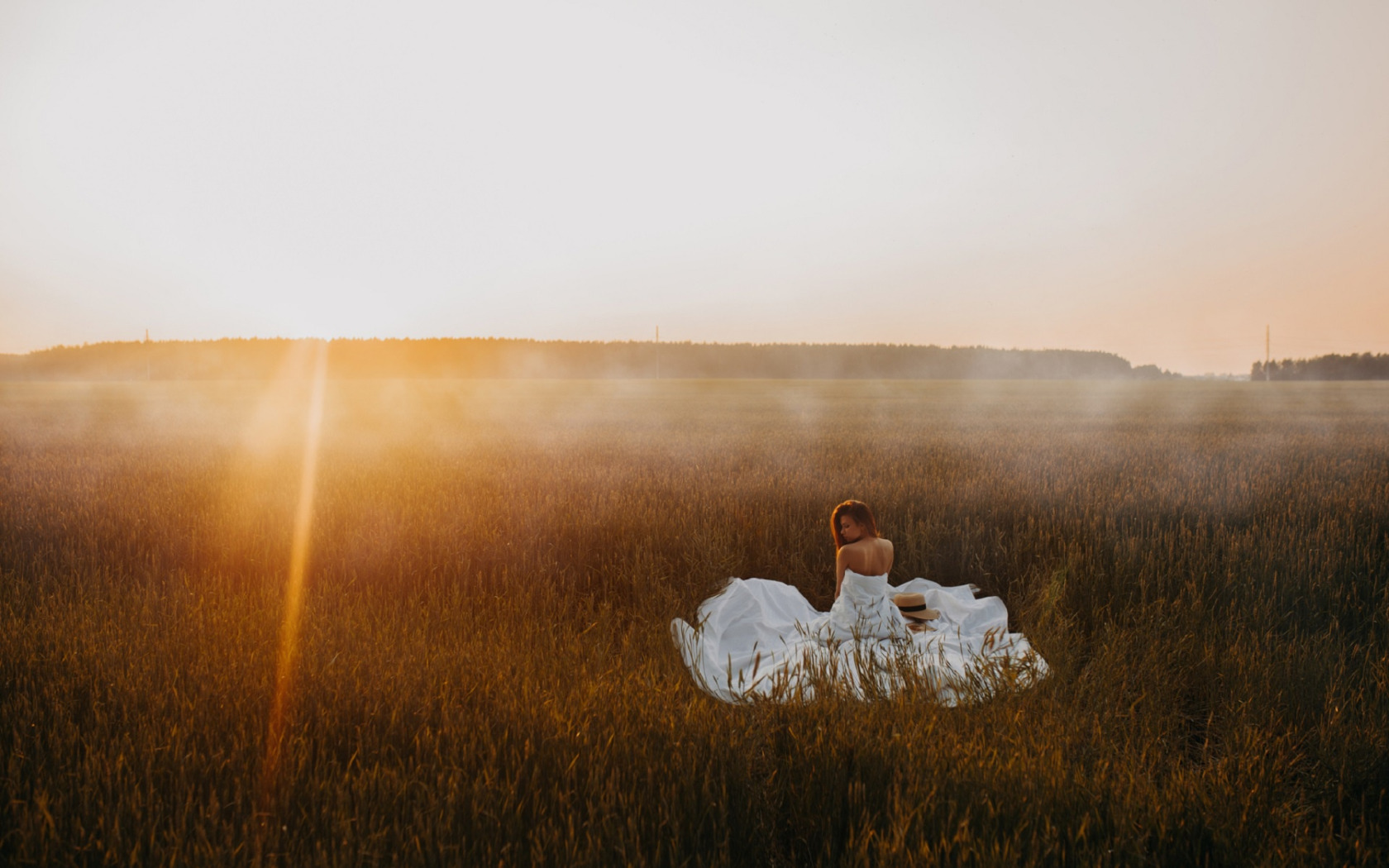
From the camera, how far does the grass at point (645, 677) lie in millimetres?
2199

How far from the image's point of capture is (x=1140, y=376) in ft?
279

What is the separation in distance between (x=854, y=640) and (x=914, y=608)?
2.77ft

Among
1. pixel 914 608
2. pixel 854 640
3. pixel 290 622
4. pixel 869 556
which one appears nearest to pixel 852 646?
pixel 854 640

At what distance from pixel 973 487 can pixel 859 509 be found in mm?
3883

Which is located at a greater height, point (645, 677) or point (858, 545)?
point (858, 545)

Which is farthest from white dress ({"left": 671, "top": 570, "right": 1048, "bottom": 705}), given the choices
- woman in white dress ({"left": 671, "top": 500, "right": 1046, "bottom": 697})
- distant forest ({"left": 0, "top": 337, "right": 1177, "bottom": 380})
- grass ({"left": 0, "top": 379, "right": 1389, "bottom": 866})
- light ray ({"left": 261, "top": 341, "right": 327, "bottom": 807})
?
distant forest ({"left": 0, "top": 337, "right": 1177, "bottom": 380})

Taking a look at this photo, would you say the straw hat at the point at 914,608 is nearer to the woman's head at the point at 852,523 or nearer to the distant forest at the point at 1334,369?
the woman's head at the point at 852,523

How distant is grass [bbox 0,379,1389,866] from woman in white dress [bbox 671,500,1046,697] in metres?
0.23

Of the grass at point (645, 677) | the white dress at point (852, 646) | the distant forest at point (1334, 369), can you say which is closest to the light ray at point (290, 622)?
the grass at point (645, 677)

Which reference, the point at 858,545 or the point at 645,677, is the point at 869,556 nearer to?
the point at 858,545

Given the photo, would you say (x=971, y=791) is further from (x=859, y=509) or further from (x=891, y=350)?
(x=891, y=350)

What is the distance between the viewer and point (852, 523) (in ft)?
15.5

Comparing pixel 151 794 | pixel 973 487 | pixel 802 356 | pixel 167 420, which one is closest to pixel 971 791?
pixel 151 794

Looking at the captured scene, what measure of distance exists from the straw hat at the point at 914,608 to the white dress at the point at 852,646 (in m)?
0.09
